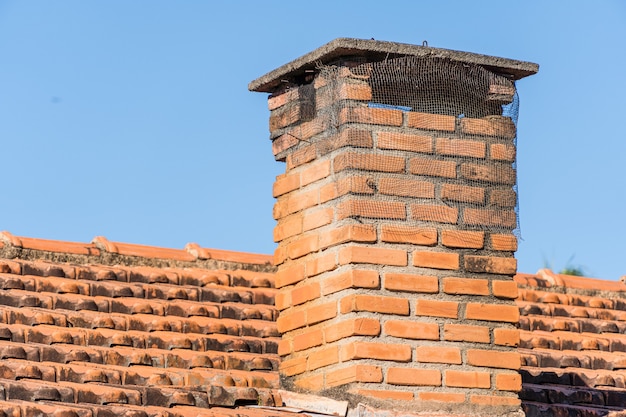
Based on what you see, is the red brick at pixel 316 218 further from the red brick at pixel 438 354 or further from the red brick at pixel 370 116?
the red brick at pixel 438 354

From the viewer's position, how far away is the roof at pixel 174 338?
5664mm

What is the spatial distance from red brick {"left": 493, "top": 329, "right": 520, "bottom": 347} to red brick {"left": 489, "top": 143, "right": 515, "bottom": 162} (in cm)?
87

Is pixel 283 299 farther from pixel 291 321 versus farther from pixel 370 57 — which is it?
pixel 370 57

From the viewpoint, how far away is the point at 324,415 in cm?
575

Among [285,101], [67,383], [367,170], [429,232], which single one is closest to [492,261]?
[429,232]

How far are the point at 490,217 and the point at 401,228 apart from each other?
50 cm

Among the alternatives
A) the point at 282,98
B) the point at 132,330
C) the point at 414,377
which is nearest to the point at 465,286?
the point at 414,377

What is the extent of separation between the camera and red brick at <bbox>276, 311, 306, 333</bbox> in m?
6.11

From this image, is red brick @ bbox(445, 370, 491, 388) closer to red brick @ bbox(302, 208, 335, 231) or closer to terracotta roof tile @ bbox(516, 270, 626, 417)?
terracotta roof tile @ bbox(516, 270, 626, 417)

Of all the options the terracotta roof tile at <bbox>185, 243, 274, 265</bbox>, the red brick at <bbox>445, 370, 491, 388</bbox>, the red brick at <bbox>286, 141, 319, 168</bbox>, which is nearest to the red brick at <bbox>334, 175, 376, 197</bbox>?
the red brick at <bbox>286, 141, 319, 168</bbox>

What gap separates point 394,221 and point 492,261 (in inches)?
21.0

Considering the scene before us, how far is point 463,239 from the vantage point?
6.02 m

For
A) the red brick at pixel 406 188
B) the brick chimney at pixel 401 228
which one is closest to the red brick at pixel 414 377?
the brick chimney at pixel 401 228

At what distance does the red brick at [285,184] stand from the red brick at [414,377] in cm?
115
